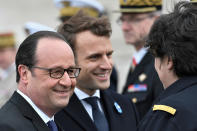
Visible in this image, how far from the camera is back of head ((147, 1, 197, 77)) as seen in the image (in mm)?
3127

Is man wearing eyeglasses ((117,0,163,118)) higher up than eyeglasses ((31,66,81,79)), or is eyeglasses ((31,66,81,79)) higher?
eyeglasses ((31,66,81,79))

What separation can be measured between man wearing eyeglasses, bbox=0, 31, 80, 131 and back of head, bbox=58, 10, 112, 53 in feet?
2.57

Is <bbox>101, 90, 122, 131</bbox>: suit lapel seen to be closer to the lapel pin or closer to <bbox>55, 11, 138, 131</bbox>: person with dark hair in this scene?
<bbox>55, 11, 138, 131</bbox>: person with dark hair

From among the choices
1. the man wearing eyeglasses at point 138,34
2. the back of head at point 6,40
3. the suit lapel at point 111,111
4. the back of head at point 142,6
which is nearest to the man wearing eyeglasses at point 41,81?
the suit lapel at point 111,111

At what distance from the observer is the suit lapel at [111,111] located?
3.86m

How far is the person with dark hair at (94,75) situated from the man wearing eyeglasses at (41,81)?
658 millimetres

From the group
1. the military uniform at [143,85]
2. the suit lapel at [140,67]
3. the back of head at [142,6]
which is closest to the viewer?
the military uniform at [143,85]

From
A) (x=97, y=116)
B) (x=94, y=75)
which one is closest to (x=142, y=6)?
(x=94, y=75)

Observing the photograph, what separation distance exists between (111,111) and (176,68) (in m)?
0.91

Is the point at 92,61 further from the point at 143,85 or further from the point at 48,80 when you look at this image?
the point at 143,85

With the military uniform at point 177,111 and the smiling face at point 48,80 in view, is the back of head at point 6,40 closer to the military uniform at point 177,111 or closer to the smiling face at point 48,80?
the smiling face at point 48,80

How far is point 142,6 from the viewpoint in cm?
534

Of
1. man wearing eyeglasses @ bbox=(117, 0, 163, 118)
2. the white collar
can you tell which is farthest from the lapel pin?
the white collar

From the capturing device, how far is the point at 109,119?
3906 millimetres
